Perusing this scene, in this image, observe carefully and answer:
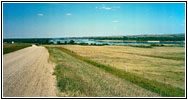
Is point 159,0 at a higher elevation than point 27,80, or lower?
higher

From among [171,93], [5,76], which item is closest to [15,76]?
[5,76]

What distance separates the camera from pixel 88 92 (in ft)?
46.6

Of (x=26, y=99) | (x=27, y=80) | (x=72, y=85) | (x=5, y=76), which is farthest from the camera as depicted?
(x=5, y=76)

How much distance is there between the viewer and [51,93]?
13586 millimetres

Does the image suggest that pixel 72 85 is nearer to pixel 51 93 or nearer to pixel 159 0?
pixel 51 93

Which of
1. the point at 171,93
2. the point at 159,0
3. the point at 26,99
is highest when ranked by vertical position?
the point at 159,0

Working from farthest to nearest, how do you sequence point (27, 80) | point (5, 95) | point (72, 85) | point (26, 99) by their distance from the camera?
point (27, 80) < point (72, 85) < point (5, 95) < point (26, 99)

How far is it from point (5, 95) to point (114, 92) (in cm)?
733

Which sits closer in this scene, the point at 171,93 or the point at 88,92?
the point at 88,92

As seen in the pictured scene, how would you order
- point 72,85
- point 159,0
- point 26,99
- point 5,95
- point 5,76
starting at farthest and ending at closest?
point 5,76, point 72,85, point 159,0, point 5,95, point 26,99

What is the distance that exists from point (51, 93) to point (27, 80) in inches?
189

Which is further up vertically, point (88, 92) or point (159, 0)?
point (159, 0)

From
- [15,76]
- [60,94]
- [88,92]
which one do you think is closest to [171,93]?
[88,92]

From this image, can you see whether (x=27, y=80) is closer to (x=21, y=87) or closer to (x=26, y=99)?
(x=21, y=87)
